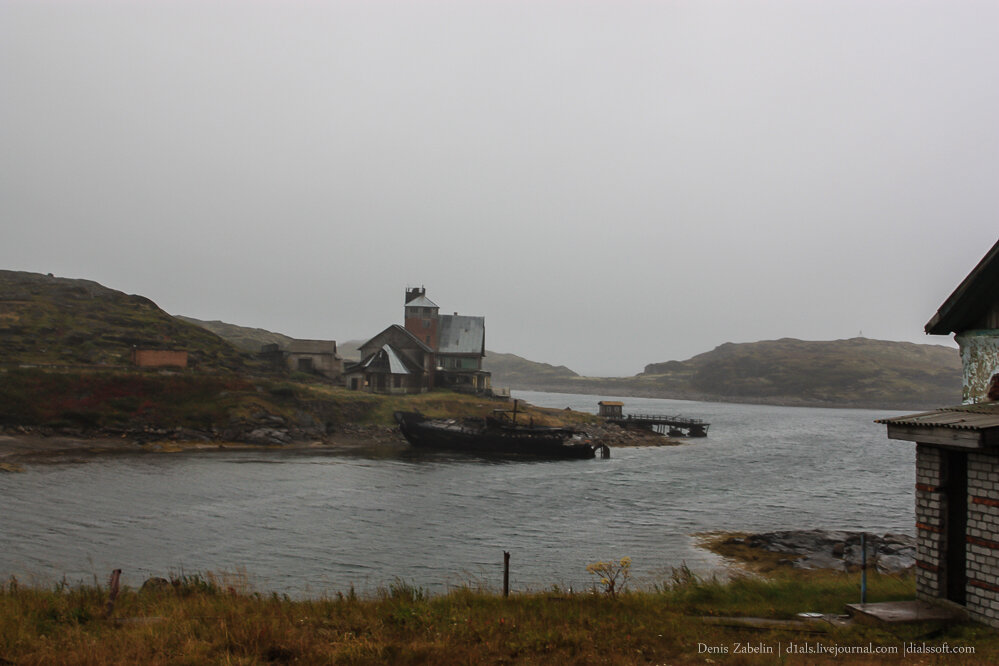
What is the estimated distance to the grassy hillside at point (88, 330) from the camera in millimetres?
59594

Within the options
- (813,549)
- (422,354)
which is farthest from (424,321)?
(813,549)

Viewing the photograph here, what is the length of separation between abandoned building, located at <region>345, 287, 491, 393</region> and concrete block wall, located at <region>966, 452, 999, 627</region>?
212 feet

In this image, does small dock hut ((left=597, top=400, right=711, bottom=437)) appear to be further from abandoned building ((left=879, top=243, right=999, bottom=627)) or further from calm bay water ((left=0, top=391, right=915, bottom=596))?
abandoned building ((left=879, top=243, right=999, bottom=627))

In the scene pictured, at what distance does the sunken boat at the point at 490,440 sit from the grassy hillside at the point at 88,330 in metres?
23.4

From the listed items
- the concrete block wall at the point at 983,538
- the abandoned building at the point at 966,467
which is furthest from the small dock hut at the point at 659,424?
the concrete block wall at the point at 983,538

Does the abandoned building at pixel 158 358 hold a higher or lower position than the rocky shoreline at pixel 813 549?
higher

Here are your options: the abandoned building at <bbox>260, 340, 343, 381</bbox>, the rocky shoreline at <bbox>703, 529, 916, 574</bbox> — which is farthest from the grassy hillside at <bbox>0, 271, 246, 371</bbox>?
the rocky shoreline at <bbox>703, 529, 916, 574</bbox>

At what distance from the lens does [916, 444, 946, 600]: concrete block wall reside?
11.6 m

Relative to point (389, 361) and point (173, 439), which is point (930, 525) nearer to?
point (173, 439)

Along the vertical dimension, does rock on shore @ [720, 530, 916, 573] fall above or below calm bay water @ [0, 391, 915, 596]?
above

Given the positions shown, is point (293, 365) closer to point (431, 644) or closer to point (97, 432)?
point (97, 432)

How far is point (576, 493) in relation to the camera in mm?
39719

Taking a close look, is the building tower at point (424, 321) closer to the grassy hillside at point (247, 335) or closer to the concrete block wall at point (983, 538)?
the grassy hillside at point (247, 335)

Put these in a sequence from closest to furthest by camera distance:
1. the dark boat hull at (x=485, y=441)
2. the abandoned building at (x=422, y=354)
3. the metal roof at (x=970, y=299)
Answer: the metal roof at (x=970, y=299), the dark boat hull at (x=485, y=441), the abandoned building at (x=422, y=354)
